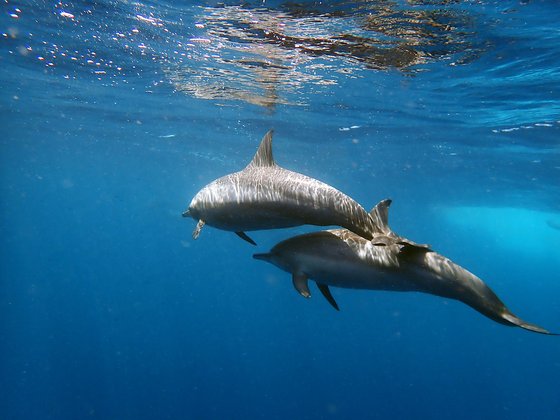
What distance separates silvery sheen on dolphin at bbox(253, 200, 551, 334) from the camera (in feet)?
15.2

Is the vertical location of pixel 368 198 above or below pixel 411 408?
above

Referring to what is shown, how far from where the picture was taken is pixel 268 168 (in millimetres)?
5879

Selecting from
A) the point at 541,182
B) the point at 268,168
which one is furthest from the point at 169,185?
the point at 268,168

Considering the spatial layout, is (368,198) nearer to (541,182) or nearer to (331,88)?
(541,182)

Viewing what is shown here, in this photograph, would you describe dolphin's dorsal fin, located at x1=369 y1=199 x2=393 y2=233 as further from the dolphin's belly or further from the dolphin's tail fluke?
the dolphin's tail fluke

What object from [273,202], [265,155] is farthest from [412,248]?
[265,155]

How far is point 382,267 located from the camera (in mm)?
4945

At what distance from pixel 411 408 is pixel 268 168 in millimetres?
37710

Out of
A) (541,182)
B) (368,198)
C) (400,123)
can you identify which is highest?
(400,123)

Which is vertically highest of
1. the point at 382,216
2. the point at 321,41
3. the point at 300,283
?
the point at 321,41

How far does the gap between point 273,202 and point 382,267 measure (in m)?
1.55

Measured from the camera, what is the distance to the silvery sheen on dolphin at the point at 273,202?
4707 millimetres

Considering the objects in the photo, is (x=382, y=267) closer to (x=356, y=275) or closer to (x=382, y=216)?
(x=356, y=275)

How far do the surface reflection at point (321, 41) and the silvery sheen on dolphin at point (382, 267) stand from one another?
20.4ft
